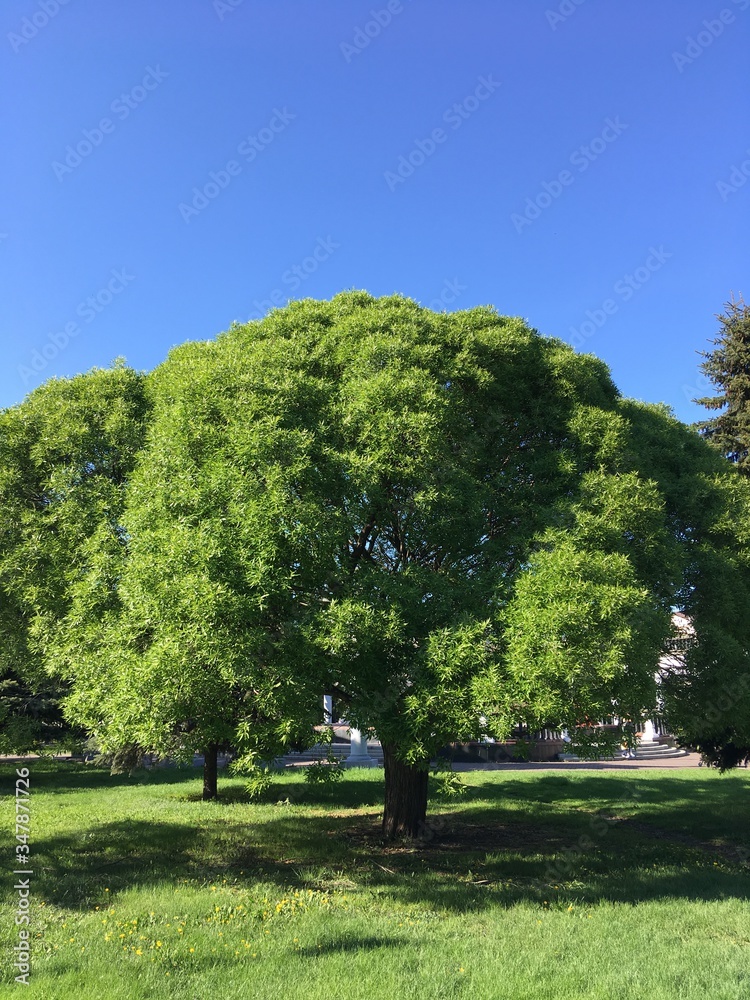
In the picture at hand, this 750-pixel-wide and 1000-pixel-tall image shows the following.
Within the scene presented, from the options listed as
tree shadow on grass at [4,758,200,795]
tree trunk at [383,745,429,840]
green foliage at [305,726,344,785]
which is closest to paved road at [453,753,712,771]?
tree shadow on grass at [4,758,200,795]

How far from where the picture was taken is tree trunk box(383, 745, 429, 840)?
1316 centimetres

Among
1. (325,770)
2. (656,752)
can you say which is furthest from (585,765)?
(325,770)

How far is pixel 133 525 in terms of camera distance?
9.38 meters

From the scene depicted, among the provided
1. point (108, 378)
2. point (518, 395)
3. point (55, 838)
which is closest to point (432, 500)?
point (518, 395)

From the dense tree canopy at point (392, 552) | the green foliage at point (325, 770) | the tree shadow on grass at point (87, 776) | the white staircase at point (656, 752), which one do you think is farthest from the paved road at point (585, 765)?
the green foliage at point (325, 770)

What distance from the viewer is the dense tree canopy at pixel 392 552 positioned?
27.4ft

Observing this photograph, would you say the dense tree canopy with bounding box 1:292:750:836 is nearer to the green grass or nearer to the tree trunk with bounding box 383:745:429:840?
the tree trunk with bounding box 383:745:429:840

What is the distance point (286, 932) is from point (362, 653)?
10.7ft

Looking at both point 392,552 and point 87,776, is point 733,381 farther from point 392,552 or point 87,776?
point 87,776

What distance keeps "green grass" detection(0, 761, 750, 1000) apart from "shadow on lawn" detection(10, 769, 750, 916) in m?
0.07

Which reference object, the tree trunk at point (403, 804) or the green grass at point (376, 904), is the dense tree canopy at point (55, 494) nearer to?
the green grass at point (376, 904)

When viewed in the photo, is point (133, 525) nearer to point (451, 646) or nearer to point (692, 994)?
point (451, 646)

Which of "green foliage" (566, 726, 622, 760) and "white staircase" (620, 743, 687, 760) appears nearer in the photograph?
"green foliage" (566, 726, 622, 760)

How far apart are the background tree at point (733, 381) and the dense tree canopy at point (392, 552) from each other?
10.7 metres
